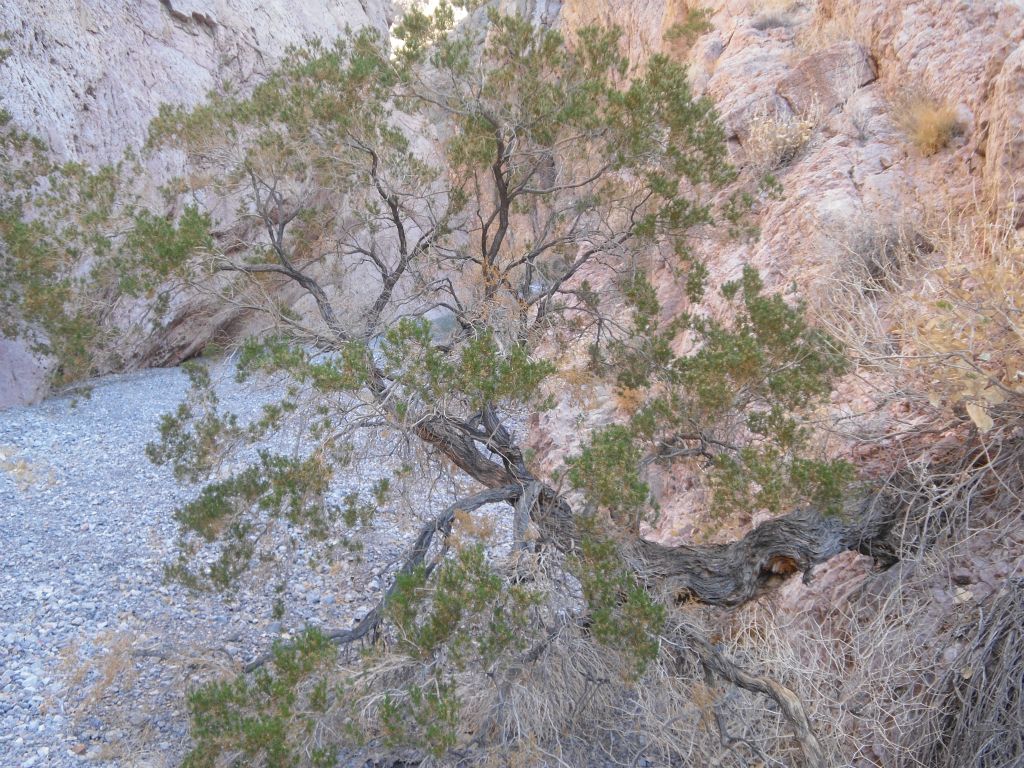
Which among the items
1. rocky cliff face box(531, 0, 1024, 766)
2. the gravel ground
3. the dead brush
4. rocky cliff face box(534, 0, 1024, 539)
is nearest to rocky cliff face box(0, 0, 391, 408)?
the gravel ground

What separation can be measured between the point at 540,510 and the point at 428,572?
77 cm

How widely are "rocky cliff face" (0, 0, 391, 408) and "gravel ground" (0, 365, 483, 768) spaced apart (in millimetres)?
3176

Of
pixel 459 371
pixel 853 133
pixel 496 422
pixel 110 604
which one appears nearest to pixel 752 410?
pixel 496 422

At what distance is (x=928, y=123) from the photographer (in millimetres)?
7070

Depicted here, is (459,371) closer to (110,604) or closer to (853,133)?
(110,604)

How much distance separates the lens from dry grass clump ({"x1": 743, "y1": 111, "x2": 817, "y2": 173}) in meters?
8.80

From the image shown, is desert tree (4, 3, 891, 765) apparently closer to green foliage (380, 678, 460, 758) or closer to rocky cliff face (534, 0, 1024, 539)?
green foliage (380, 678, 460, 758)

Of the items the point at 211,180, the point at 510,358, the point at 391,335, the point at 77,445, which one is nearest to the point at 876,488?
the point at 510,358

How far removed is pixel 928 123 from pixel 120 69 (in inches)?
458

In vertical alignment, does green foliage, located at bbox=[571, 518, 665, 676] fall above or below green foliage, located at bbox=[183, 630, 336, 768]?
below

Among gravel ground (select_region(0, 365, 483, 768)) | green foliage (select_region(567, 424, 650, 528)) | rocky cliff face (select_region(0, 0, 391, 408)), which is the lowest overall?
green foliage (select_region(567, 424, 650, 528))

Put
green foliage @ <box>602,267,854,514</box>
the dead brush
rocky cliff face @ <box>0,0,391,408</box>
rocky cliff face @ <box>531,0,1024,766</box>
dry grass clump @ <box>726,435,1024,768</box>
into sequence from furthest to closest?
rocky cliff face @ <box>0,0,391,408</box> → rocky cliff face @ <box>531,0,1024,766</box> → green foliage @ <box>602,267,854,514</box> → dry grass clump @ <box>726,435,1024,768</box> → the dead brush

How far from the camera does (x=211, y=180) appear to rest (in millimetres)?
5465

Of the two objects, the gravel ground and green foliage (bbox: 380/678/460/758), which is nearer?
green foliage (bbox: 380/678/460/758)
